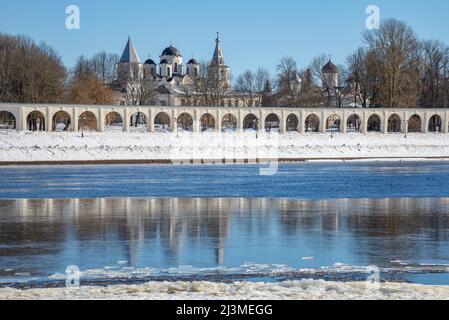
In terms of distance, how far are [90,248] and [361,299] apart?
8269mm

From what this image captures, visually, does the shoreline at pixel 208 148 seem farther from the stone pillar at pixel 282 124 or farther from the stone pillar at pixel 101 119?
the stone pillar at pixel 282 124

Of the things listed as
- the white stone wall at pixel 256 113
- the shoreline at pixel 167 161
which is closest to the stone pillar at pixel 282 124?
Answer: the white stone wall at pixel 256 113

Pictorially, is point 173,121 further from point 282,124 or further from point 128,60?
point 128,60

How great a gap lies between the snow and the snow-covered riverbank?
5716cm

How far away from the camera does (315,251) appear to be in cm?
1994

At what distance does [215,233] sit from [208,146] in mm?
59580

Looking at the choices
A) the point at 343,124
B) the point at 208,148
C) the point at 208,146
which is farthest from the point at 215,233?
the point at 343,124

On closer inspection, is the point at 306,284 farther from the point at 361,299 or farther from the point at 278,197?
the point at 278,197

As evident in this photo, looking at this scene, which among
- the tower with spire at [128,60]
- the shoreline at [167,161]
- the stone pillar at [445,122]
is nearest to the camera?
the shoreline at [167,161]

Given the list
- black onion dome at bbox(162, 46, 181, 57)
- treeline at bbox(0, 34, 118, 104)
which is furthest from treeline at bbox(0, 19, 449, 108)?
black onion dome at bbox(162, 46, 181, 57)

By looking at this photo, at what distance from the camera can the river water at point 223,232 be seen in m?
17.5

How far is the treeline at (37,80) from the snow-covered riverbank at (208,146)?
1476 centimetres

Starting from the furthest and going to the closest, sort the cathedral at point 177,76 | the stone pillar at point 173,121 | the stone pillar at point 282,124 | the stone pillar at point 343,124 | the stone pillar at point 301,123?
the cathedral at point 177,76, the stone pillar at point 343,124, the stone pillar at point 301,123, the stone pillar at point 282,124, the stone pillar at point 173,121
